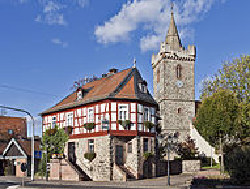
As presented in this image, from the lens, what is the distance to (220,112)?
47.2m

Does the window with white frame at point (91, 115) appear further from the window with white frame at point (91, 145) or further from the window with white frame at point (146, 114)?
the window with white frame at point (146, 114)

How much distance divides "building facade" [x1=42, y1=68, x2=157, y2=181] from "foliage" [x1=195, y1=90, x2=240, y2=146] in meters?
8.59

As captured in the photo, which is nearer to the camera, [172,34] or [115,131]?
[115,131]

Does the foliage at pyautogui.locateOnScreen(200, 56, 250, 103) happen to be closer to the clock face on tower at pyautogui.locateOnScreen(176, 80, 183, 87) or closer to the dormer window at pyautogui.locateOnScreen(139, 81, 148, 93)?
the dormer window at pyautogui.locateOnScreen(139, 81, 148, 93)

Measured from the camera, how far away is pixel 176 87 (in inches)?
3039

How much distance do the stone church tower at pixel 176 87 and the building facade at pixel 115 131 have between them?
32095 millimetres

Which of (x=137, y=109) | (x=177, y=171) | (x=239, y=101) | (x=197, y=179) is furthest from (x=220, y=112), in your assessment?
(x=197, y=179)

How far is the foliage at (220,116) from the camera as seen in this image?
1848 inches

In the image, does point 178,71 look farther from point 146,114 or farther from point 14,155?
point 14,155

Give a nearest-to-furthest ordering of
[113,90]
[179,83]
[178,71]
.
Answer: [113,90] → [179,83] → [178,71]

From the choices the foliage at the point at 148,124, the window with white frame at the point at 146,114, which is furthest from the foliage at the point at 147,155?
the window with white frame at the point at 146,114

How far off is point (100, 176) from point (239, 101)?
65.4 ft

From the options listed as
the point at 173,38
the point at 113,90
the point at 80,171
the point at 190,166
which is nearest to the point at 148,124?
the point at 113,90

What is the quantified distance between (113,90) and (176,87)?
37818 millimetres
